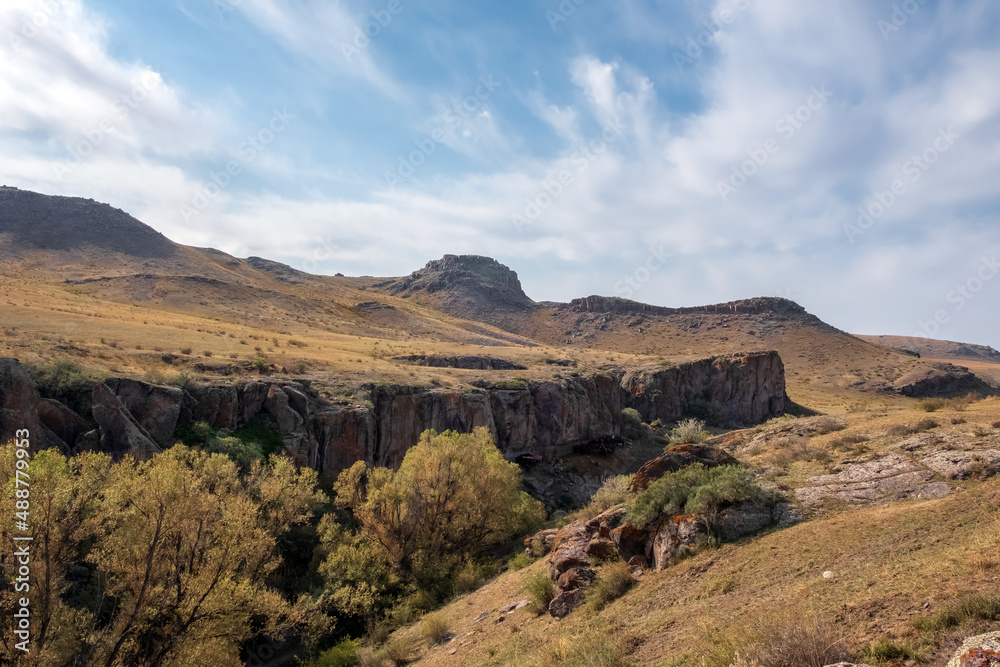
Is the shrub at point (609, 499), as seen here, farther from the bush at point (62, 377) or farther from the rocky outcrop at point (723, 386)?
the rocky outcrop at point (723, 386)

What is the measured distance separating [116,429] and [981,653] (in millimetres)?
24049

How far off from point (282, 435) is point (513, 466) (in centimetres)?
1168

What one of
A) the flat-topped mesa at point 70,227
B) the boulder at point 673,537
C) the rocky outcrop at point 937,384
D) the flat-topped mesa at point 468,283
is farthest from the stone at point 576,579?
the flat-topped mesa at point 468,283

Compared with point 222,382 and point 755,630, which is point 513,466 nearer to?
point 222,382

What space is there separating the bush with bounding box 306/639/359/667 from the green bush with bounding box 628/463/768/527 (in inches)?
354

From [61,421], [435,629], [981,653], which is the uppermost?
[981,653]

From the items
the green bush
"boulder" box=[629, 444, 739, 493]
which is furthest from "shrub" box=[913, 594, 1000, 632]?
"boulder" box=[629, 444, 739, 493]

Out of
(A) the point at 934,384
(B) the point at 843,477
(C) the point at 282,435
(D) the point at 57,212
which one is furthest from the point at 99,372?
(D) the point at 57,212

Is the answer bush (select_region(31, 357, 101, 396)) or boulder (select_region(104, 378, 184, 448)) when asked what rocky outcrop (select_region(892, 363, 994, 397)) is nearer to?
boulder (select_region(104, 378, 184, 448))

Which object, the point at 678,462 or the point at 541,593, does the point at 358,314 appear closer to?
the point at 678,462

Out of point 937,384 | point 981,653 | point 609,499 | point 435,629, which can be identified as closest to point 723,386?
point 937,384

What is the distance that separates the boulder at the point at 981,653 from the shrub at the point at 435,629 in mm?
11766

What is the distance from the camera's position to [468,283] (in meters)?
141

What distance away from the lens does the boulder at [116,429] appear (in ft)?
60.8
